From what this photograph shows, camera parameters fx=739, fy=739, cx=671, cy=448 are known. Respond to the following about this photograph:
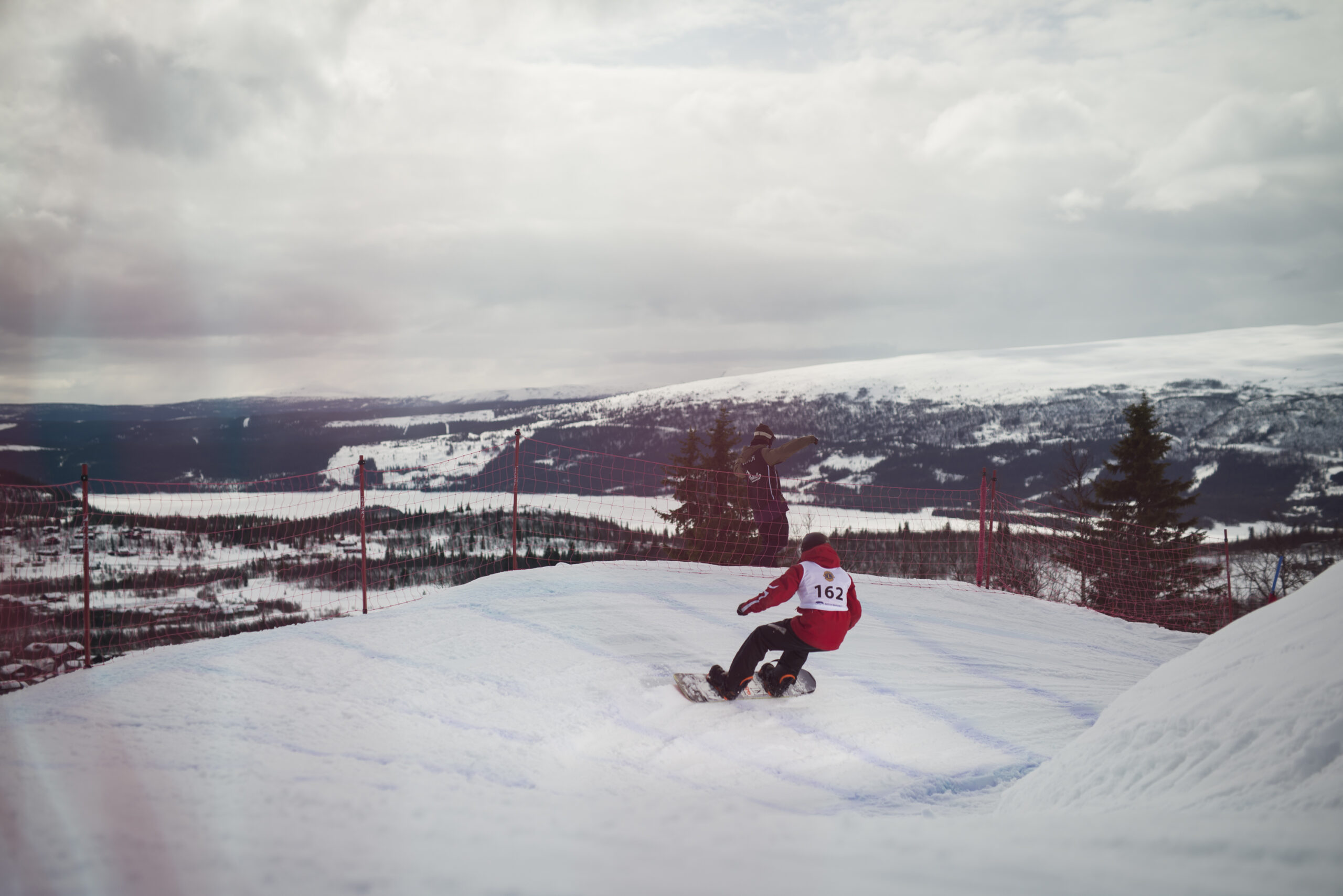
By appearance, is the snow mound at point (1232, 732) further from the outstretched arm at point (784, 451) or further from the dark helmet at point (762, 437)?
the dark helmet at point (762, 437)

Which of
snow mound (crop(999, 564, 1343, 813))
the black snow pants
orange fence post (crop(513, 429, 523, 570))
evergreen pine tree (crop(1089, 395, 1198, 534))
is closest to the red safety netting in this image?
orange fence post (crop(513, 429, 523, 570))

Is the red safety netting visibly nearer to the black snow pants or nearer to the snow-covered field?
the snow-covered field

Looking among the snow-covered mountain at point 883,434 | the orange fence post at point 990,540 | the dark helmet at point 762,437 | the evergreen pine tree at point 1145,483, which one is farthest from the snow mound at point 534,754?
the snow-covered mountain at point 883,434

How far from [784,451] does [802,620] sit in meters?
4.03

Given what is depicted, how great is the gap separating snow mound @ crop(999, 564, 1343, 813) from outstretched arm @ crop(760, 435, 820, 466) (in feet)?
18.0

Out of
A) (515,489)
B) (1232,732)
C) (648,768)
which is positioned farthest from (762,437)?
(1232,732)

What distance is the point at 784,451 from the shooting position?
30.7ft

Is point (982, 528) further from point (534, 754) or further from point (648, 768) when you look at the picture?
point (534, 754)

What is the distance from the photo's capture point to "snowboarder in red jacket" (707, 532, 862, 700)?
5.48 m

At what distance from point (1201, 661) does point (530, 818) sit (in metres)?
3.48

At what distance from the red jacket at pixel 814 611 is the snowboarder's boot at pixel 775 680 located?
357mm

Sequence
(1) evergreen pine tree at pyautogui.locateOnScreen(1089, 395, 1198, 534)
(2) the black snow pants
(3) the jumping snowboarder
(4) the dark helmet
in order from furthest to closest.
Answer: (1) evergreen pine tree at pyautogui.locateOnScreen(1089, 395, 1198, 534)
(4) the dark helmet
(3) the jumping snowboarder
(2) the black snow pants

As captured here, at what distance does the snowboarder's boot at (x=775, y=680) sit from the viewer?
18.5ft

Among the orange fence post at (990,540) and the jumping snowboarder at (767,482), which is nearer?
the jumping snowboarder at (767,482)
